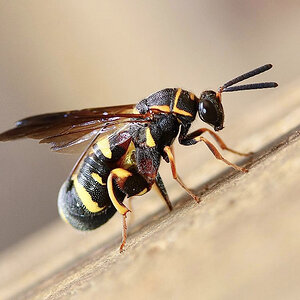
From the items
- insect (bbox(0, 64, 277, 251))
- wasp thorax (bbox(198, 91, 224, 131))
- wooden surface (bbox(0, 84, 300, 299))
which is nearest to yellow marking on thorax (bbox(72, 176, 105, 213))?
insect (bbox(0, 64, 277, 251))

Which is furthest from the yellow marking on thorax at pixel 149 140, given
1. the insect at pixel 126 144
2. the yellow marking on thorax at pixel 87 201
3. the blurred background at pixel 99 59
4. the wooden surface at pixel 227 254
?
the blurred background at pixel 99 59

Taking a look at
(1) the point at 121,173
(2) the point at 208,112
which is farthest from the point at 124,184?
(2) the point at 208,112

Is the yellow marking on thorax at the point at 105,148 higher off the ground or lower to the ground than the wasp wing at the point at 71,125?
lower

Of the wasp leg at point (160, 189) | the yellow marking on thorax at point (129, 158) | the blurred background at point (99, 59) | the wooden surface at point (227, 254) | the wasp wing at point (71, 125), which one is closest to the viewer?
the wooden surface at point (227, 254)

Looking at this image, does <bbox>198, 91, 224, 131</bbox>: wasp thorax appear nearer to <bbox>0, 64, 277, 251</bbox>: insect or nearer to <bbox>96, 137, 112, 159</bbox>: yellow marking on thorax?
<bbox>0, 64, 277, 251</bbox>: insect

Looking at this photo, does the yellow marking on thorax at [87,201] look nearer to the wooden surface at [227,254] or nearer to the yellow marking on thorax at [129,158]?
the yellow marking on thorax at [129,158]

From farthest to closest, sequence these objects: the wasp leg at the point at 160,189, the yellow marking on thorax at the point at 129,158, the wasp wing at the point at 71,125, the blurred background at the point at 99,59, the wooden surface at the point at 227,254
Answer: the blurred background at the point at 99,59 → the yellow marking on thorax at the point at 129,158 → the wasp leg at the point at 160,189 → the wasp wing at the point at 71,125 → the wooden surface at the point at 227,254

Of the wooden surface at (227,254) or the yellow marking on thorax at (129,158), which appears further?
the yellow marking on thorax at (129,158)
